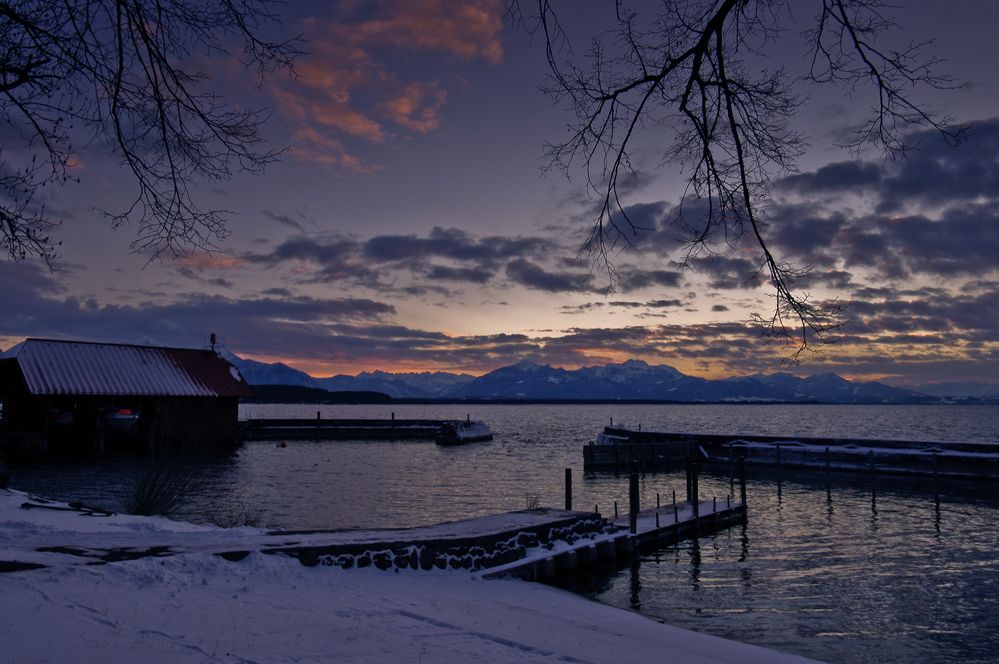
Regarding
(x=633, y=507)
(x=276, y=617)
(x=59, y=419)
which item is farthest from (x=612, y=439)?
(x=276, y=617)

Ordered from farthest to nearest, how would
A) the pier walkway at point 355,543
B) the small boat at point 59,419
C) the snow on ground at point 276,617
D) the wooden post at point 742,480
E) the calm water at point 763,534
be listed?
the small boat at point 59,419 → the wooden post at point 742,480 → the calm water at point 763,534 → the pier walkway at point 355,543 → the snow on ground at point 276,617

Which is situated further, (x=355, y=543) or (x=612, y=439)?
(x=612, y=439)

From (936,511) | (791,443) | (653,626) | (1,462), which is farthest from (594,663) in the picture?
(791,443)

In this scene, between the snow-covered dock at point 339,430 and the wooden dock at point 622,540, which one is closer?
the wooden dock at point 622,540

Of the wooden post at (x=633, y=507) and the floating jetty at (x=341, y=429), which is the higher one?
the wooden post at (x=633, y=507)

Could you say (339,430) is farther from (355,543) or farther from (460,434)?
(355,543)

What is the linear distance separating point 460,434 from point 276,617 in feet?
221

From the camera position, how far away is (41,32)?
527cm

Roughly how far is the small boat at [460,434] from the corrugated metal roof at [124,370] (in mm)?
23248

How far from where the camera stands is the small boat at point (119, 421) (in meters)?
51.3

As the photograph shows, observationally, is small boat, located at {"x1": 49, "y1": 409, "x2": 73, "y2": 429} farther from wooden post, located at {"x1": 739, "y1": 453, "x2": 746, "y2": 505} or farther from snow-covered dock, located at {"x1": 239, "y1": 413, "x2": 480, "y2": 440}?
wooden post, located at {"x1": 739, "y1": 453, "x2": 746, "y2": 505}

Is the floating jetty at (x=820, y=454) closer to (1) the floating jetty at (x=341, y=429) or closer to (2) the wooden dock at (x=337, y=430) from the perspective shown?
(1) the floating jetty at (x=341, y=429)

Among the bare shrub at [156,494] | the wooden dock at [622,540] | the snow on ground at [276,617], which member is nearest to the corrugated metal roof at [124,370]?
the bare shrub at [156,494]

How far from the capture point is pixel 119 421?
51438 mm
